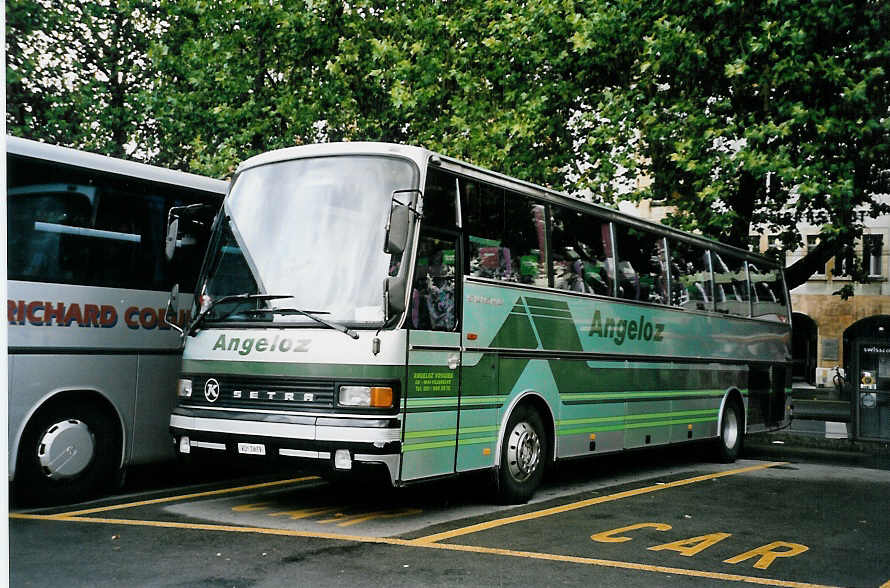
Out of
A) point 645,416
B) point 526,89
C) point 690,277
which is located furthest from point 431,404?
point 526,89

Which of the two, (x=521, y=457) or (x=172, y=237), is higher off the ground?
(x=172, y=237)

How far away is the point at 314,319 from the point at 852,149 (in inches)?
471

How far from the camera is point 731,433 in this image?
50.0 ft

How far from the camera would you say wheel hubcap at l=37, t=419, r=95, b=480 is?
8930 millimetres

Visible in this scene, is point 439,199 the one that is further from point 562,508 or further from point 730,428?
point 730,428

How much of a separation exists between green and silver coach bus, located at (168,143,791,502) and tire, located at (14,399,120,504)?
93 cm

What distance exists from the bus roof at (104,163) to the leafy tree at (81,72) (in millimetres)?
1637

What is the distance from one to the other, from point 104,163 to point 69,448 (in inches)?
105

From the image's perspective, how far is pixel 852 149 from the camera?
55.3 ft

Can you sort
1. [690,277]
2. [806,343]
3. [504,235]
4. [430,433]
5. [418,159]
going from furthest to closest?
[806,343] < [690,277] < [504,235] < [418,159] < [430,433]

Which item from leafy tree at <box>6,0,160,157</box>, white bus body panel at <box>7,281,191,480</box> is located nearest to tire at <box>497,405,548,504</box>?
white bus body panel at <box>7,281,191,480</box>

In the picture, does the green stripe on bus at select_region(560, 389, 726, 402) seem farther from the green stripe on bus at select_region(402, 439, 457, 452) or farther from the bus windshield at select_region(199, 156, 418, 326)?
the bus windshield at select_region(199, 156, 418, 326)

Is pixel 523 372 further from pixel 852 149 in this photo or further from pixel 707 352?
pixel 852 149

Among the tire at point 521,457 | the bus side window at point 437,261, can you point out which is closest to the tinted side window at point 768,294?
the tire at point 521,457
